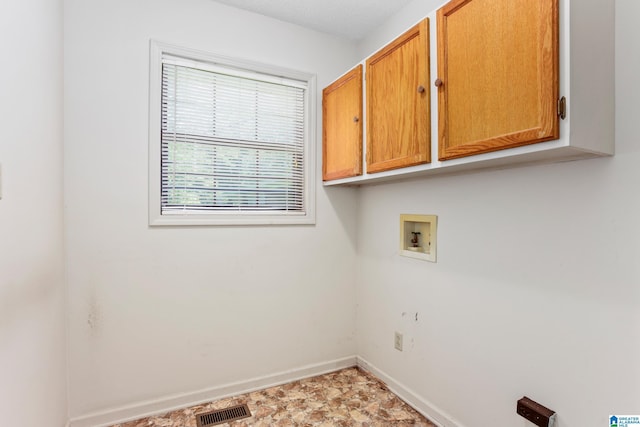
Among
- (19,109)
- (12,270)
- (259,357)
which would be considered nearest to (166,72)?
(19,109)

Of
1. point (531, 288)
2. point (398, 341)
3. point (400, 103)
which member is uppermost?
point (400, 103)

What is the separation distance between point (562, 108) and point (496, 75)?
0.28 metres

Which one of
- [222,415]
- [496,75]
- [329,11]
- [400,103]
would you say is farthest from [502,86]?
[222,415]

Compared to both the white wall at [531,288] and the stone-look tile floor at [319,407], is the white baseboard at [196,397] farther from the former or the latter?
the white wall at [531,288]

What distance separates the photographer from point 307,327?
98.2 inches

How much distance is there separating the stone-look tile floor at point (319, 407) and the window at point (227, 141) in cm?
117

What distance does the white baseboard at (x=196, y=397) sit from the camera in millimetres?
1896

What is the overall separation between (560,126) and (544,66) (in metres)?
0.21

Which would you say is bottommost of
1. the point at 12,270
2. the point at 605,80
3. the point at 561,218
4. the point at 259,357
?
the point at 259,357

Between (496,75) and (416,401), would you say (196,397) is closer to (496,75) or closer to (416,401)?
(416,401)

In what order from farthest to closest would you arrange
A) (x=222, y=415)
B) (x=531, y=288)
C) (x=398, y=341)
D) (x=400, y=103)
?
(x=398, y=341) < (x=222, y=415) < (x=400, y=103) < (x=531, y=288)

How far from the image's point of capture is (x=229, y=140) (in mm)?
2262

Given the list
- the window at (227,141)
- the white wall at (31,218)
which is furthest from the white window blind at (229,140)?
the white wall at (31,218)

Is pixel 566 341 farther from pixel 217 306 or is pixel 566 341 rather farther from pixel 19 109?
pixel 19 109
